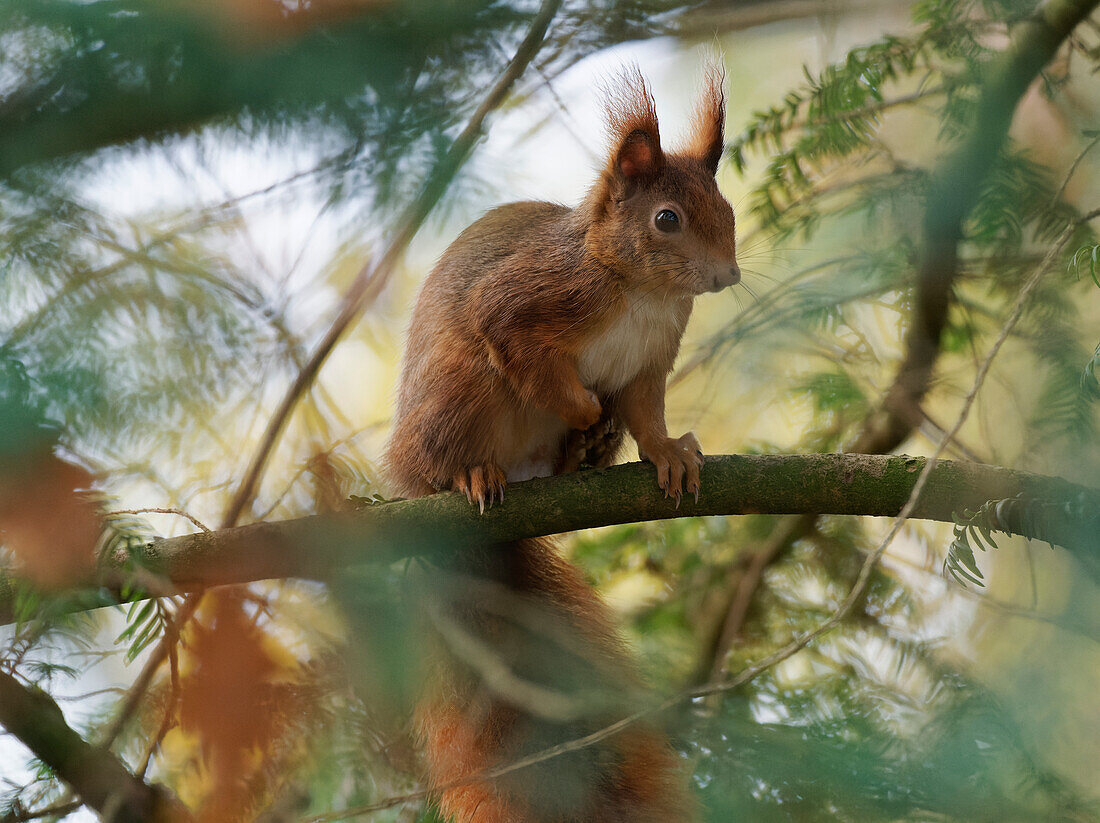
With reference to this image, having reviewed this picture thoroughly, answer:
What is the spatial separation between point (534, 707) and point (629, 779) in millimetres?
454

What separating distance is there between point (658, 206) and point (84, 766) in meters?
1.28

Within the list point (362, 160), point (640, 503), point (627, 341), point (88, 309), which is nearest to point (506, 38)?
point (362, 160)

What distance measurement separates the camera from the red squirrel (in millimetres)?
1440

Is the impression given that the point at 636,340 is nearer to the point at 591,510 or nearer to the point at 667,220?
the point at 667,220

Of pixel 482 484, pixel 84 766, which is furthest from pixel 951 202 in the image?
pixel 84 766

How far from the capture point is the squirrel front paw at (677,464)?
146 centimetres

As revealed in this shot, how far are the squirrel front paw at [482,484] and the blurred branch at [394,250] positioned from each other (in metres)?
0.73

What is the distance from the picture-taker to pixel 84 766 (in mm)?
782

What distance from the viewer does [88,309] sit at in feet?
1.67

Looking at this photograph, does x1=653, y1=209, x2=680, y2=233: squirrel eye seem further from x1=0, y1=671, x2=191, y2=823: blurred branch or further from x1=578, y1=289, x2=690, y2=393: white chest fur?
x1=0, y1=671, x2=191, y2=823: blurred branch

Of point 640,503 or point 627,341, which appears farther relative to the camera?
point 627,341

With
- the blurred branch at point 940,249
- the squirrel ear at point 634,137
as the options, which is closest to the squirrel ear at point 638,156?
the squirrel ear at point 634,137

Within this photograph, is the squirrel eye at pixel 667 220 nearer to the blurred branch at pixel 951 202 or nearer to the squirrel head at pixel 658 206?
the squirrel head at pixel 658 206

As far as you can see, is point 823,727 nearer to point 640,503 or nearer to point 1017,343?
point 640,503
